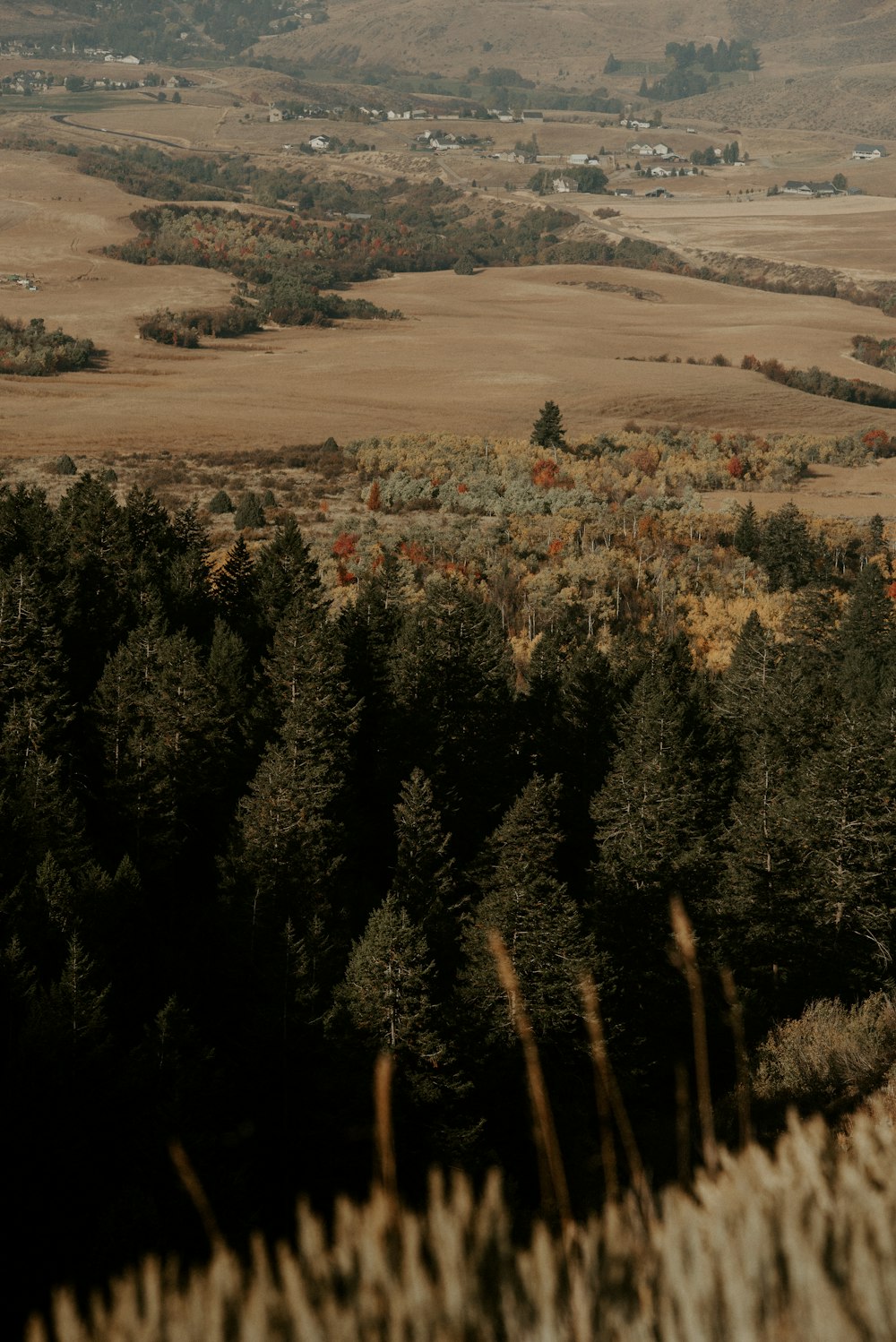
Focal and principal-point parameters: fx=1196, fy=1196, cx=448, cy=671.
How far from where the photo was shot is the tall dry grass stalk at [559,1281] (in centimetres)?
359

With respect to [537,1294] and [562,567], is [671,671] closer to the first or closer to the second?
[562,567]

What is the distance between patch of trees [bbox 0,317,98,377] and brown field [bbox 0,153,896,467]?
2.66 m

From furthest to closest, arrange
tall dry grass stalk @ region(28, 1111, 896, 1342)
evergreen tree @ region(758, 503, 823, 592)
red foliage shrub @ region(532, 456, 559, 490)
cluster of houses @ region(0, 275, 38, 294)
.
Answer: cluster of houses @ region(0, 275, 38, 294) < red foliage shrub @ region(532, 456, 559, 490) < evergreen tree @ region(758, 503, 823, 592) < tall dry grass stalk @ region(28, 1111, 896, 1342)

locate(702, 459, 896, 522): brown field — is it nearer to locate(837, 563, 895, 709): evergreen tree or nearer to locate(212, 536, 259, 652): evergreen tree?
locate(837, 563, 895, 709): evergreen tree

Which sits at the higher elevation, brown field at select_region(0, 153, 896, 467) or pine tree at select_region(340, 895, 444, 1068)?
brown field at select_region(0, 153, 896, 467)

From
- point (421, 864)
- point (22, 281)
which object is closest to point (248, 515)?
point (421, 864)

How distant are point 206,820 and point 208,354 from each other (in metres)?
92.2

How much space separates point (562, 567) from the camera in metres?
65.2

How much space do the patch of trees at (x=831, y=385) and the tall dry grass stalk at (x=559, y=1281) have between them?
114622 mm

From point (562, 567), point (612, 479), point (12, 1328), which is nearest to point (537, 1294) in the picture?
point (12, 1328)

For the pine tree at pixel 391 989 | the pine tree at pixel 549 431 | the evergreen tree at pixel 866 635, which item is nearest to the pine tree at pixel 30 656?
the pine tree at pixel 391 989

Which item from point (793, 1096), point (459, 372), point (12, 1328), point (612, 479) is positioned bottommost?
point (793, 1096)

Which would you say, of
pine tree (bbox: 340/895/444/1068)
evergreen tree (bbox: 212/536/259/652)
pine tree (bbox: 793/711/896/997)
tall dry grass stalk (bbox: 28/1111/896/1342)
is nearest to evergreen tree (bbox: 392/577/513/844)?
evergreen tree (bbox: 212/536/259/652)

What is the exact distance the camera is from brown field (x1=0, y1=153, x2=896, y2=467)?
93.6m
